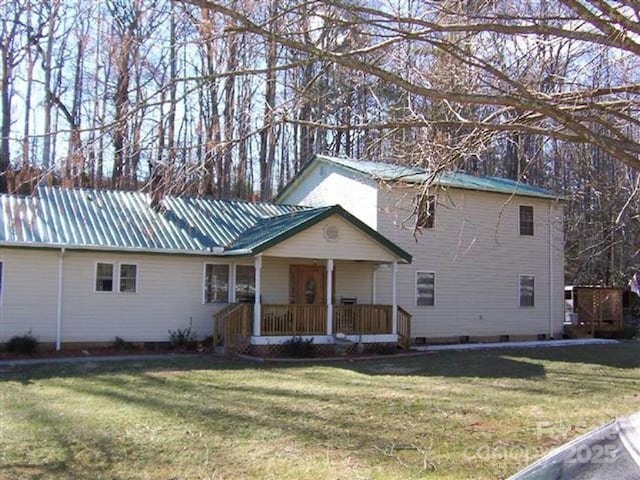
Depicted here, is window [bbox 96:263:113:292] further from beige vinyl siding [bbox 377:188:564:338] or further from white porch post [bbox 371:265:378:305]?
beige vinyl siding [bbox 377:188:564:338]

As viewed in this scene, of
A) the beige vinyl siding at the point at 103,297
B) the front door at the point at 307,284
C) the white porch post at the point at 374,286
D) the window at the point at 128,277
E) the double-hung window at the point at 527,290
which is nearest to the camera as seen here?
the beige vinyl siding at the point at 103,297

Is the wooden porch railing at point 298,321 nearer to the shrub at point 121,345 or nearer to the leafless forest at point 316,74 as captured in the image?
the shrub at point 121,345

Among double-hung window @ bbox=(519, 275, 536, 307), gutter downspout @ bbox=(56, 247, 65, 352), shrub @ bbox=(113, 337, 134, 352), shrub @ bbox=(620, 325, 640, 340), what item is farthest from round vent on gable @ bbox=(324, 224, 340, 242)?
shrub @ bbox=(620, 325, 640, 340)

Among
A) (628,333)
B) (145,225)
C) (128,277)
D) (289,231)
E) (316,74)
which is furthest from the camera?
(628,333)

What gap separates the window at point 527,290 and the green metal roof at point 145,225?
6.67 meters

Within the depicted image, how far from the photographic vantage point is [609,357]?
17906 millimetres

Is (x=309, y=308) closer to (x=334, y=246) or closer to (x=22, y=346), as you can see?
(x=334, y=246)

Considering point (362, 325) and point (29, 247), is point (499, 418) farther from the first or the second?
point (29, 247)

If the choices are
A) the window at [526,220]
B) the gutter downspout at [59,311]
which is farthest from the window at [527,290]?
the gutter downspout at [59,311]

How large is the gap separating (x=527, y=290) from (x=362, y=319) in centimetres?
778

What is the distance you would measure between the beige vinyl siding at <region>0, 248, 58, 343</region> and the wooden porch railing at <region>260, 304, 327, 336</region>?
17.3 feet

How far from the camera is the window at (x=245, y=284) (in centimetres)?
1855

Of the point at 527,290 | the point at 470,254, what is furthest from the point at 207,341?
the point at 527,290

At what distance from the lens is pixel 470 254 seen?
21750mm
